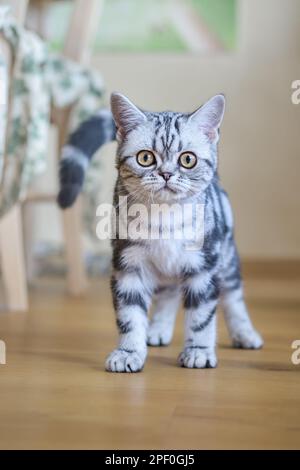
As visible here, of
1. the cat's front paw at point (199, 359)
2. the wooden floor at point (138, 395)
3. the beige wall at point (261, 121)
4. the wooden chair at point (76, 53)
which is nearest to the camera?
the wooden floor at point (138, 395)

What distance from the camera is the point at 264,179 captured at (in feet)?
12.4

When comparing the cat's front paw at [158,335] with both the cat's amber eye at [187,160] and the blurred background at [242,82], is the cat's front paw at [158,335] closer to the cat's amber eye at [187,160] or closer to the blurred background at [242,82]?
the cat's amber eye at [187,160]

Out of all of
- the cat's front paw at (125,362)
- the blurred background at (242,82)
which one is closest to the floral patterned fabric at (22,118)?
the cat's front paw at (125,362)

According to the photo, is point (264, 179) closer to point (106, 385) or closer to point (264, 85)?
point (264, 85)

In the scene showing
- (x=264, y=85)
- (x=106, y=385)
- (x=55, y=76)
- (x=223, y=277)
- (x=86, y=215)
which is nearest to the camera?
(x=106, y=385)

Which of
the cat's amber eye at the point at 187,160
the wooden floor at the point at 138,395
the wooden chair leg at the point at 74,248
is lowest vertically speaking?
the wooden floor at the point at 138,395

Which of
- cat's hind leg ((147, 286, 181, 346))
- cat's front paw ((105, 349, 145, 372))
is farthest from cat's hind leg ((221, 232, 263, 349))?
cat's front paw ((105, 349, 145, 372))

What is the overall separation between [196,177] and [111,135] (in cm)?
42

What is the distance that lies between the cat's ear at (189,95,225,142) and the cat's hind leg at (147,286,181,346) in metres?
0.46

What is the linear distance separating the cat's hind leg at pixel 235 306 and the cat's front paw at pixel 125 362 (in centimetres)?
34

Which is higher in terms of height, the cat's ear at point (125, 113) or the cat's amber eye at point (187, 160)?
the cat's ear at point (125, 113)

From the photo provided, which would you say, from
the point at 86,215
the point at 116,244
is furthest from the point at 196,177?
the point at 86,215

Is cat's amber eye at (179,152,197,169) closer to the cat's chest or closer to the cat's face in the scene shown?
the cat's face

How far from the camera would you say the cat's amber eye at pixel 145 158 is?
1.52 meters
